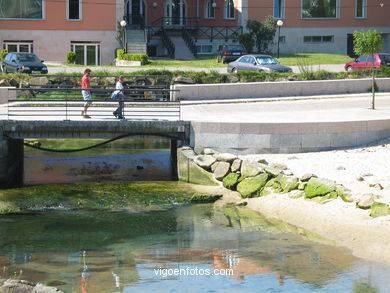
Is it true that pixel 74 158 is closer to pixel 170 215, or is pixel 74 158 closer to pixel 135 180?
pixel 135 180

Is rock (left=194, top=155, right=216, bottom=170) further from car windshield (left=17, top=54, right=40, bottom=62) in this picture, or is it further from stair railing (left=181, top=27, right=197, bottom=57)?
stair railing (left=181, top=27, right=197, bottom=57)

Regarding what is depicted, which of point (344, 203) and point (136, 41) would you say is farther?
point (136, 41)

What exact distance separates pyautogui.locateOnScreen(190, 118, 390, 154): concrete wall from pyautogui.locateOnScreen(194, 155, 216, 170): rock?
0.66 metres

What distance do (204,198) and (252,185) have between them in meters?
1.39

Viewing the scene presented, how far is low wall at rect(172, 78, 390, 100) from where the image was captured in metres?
33.8

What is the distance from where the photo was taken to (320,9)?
58812 millimetres

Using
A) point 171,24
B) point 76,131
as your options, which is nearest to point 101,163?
point 76,131

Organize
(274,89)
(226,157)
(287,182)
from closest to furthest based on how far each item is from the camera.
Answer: (287,182), (226,157), (274,89)

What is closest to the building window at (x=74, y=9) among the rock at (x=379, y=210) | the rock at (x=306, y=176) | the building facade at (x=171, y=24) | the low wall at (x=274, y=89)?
the building facade at (x=171, y=24)

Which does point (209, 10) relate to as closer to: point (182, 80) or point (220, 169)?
point (182, 80)

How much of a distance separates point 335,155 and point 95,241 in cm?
937

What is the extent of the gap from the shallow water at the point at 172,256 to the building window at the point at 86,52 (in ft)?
102

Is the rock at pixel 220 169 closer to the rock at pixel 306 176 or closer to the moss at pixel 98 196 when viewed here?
the moss at pixel 98 196

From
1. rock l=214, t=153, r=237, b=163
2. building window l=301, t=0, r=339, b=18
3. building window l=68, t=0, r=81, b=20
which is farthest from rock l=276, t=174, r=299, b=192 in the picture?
building window l=301, t=0, r=339, b=18
